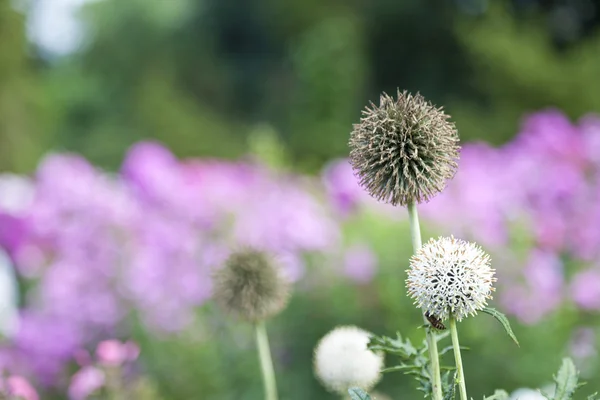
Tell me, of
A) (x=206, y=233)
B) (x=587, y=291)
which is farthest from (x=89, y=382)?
(x=587, y=291)

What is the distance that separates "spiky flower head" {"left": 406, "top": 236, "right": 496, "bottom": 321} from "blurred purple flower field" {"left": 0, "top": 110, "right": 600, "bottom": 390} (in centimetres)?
227

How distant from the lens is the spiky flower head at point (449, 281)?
1069 mm

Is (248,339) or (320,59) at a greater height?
(320,59)

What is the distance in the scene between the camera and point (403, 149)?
3.92 ft

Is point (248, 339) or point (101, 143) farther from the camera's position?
point (101, 143)

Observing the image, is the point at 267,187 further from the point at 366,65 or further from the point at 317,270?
the point at 366,65

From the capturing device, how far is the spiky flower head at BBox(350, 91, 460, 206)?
118 centimetres

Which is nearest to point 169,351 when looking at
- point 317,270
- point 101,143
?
point 317,270

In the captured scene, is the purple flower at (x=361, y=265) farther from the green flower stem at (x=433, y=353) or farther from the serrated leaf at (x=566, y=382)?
the green flower stem at (x=433, y=353)

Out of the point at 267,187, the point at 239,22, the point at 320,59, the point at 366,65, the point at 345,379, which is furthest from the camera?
the point at 239,22

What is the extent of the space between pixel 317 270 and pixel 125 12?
2071 centimetres

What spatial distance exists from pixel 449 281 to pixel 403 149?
22cm

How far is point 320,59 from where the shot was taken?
10.8 metres

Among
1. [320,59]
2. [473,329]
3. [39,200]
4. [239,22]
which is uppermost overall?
[239,22]
